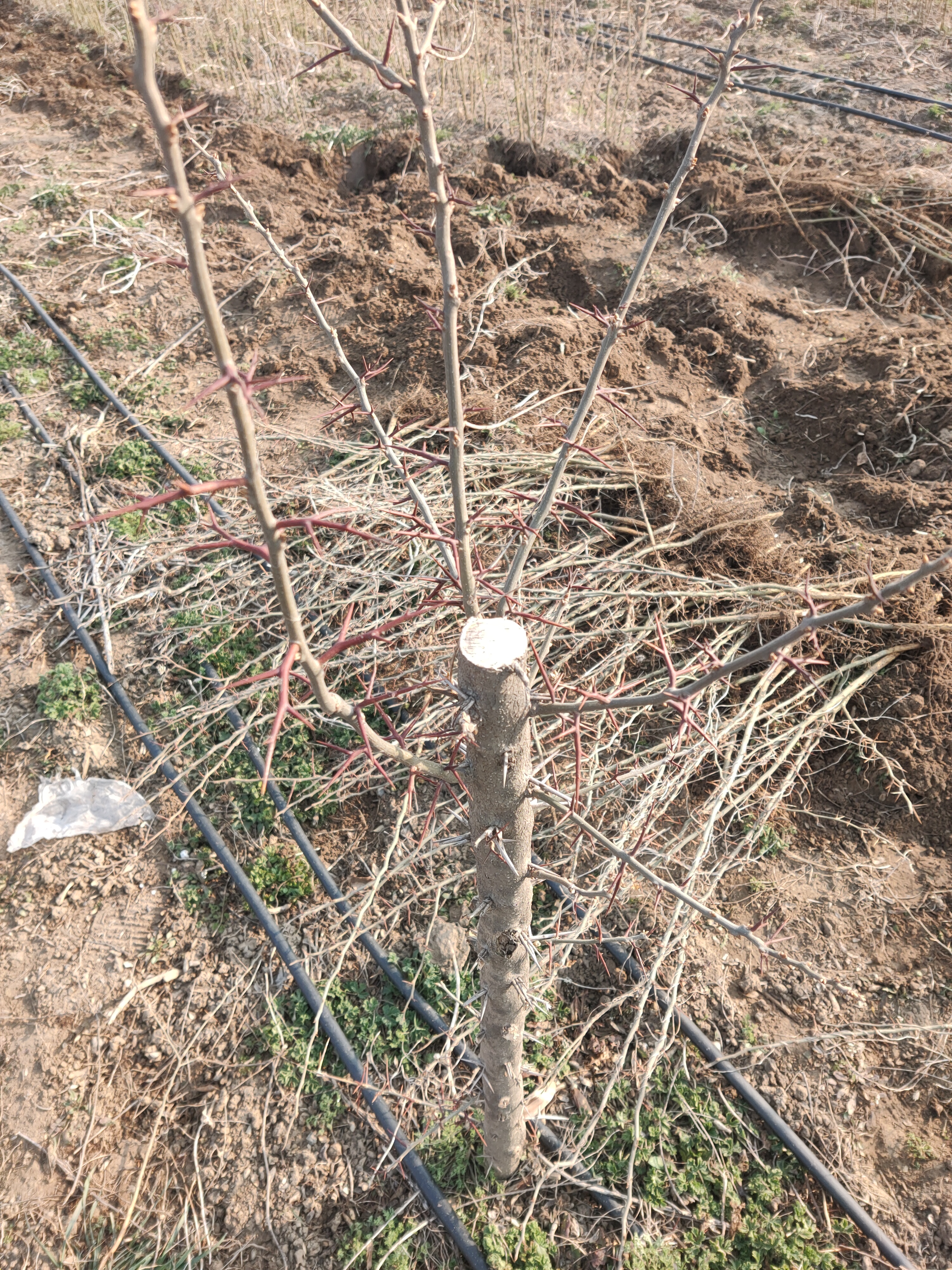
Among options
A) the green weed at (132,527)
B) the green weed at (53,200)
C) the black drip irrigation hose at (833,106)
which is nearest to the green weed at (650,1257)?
the green weed at (132,527)

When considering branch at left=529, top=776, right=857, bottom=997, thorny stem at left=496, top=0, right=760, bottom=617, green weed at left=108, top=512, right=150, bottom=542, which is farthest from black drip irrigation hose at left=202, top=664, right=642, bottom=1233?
green weed at left=108, top=512, right=150, bottom=542

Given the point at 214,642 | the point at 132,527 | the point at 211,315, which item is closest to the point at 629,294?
the point at 211,315

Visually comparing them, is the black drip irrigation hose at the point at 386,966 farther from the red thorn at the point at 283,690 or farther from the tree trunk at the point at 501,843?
the red thorn at the point at 283,690

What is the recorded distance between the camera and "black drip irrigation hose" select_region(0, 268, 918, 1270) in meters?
1.88

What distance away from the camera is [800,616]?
8.36 feet

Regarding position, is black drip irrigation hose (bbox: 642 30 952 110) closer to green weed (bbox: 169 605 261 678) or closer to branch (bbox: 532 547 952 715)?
green weed (bbox: 169 605 261 678)

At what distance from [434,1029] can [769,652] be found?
178cm

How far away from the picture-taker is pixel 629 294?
4.27 ft

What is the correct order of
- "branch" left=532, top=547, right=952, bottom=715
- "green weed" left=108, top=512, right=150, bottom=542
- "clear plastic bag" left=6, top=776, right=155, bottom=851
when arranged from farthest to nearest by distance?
"green weed" left=108, top=512, right=150, bottom=542, "clear plastic bag" left=6, top=776, right=155, bottom=851, "branch" left=532, top=547, right=952, bottom=715

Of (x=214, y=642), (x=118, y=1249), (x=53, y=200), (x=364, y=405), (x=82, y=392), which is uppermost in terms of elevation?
(x=364, y=405)

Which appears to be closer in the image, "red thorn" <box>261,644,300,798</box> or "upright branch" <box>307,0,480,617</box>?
"red thorn" <box>261,644,300,798</box>

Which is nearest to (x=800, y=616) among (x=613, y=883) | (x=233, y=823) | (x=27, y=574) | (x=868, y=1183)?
(x=613, y=883)

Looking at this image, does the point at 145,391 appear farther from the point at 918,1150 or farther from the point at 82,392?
the point at 918,1150

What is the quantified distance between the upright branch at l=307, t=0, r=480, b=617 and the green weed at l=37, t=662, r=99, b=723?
2320 mm
